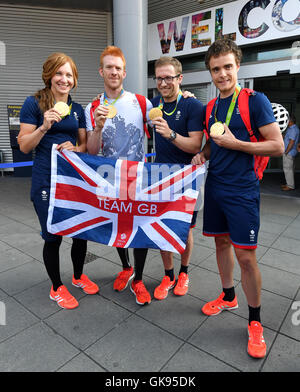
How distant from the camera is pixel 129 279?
3.18m

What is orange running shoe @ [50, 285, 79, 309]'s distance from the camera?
2.70 meters

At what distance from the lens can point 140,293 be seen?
278 cm

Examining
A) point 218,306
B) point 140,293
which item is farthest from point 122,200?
point 218,306

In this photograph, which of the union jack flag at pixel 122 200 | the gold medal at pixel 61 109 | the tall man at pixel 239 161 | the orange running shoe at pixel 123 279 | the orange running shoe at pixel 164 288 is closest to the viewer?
the tall man at pixel 239 161

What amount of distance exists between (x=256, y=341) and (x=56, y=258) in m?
1.91

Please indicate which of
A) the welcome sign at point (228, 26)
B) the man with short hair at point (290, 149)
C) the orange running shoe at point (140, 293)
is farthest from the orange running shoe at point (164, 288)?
the man with short hair at point (290, 149)

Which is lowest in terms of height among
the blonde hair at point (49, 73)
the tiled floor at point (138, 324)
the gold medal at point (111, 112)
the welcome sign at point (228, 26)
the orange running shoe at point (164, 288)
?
the tiled floor at point (138, 324)

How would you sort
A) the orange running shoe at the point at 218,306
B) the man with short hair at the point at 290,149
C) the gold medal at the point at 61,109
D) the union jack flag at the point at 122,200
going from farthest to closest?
the man with short hair at the point at 290,149 < the orange running shoe at the point at 218,306 < the union jack flag at the point at 122,200 < the gold medal at the point at 61,109

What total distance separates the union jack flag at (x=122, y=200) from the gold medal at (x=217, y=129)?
46cm

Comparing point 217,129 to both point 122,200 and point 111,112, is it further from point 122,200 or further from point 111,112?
point 122,200

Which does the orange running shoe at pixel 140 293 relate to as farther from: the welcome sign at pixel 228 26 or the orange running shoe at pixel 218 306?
the welcome sign at pixel 228 26

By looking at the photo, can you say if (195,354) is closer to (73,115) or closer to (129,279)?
(129,279)

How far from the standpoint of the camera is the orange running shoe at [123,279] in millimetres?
2993

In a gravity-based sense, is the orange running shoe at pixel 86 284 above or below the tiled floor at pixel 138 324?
above
